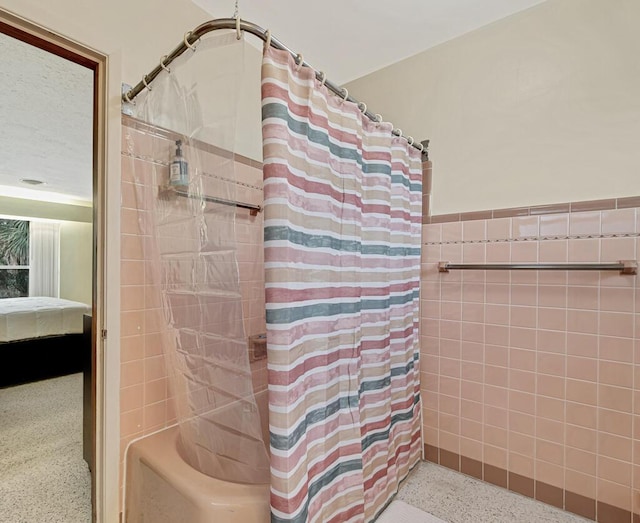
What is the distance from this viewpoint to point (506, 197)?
172cm

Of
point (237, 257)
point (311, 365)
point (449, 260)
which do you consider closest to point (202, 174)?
point (237, 257)

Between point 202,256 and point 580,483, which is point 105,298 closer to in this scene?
point 202,256

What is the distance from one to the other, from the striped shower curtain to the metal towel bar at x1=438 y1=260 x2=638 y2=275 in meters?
0.20

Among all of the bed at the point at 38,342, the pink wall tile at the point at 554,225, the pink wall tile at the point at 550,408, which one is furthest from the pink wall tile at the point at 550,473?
the bed at the point at 38,342

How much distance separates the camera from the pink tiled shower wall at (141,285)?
136cm

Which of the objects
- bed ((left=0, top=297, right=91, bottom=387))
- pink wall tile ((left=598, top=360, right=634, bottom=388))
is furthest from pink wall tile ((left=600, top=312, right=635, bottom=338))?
bed ((left=0, top=297, right=91, bottom=387))

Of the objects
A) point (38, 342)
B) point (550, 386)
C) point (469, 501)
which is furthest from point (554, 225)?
point (38, 342)

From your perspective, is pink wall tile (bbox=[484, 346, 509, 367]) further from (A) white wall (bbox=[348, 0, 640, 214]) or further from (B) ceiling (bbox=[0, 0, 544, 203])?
(B) ceiling (bbox=[0, 0, 544, 203])

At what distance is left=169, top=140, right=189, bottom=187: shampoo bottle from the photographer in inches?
50.0

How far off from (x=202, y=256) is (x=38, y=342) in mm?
3694

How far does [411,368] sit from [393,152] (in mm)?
1138

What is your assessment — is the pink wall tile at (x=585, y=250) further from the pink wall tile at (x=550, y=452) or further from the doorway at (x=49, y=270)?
the doorway at (x=49, y=270)

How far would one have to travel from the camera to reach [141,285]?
4.65 ft

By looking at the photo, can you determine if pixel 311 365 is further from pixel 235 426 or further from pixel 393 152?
pixel 393 152
